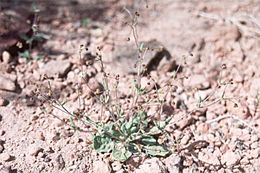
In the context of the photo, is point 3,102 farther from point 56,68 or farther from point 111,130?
point 111,130

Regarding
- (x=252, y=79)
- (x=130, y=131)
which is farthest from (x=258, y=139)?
(x=130, y=131)

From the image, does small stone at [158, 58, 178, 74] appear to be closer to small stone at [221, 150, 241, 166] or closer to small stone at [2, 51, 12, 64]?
small stone at [221, 150, 241, 166]

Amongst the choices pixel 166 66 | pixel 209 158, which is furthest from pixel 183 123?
pixel 166 66

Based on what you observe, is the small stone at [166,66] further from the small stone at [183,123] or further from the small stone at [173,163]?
the small stone at [173,163]

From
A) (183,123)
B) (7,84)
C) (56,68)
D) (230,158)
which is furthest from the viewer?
(56,68)

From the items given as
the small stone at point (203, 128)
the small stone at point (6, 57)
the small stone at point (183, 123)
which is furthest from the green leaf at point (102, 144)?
the small stone at point (6, 57)

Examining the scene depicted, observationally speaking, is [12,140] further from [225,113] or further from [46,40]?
[225,113]
